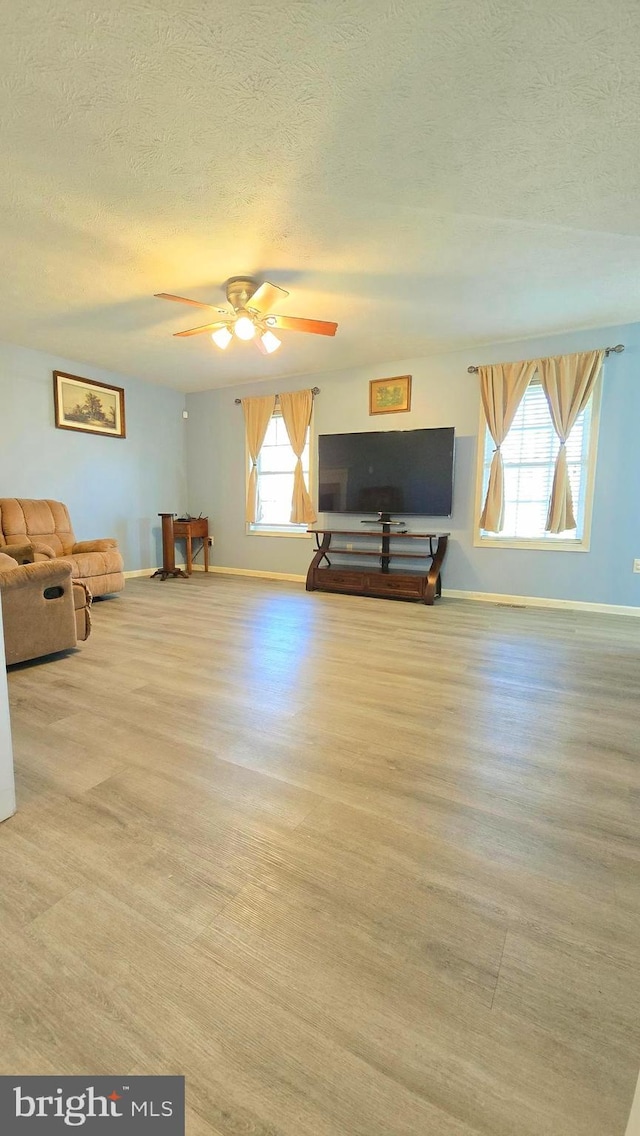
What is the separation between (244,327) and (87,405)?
9.54ft

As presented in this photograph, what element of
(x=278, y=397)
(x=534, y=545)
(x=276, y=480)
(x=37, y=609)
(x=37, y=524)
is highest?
(x=278, y=397)

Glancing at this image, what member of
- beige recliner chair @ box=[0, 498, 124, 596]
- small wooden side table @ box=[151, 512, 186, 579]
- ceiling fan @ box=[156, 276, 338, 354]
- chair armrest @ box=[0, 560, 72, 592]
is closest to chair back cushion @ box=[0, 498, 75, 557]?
beige recliner chair @ box=[0, 498, 124, 596]

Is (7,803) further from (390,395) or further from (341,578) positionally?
(390,395)

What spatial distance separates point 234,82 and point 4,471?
4.12 metres

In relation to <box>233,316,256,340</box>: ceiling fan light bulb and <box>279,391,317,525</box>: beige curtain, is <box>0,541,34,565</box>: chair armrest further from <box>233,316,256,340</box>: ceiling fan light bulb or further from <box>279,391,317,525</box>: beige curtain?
<box>279,391,317,525</box>: beige curtain

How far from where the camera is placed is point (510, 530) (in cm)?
445

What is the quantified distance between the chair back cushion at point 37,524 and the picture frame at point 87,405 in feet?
3.24

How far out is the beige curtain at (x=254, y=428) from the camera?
556cm

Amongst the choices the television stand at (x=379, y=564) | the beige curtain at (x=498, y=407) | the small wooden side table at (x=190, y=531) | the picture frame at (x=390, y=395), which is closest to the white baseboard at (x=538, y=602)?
the television stand at (x=379, y=564)

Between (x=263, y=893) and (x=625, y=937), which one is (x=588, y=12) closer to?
(x=625, y=937)

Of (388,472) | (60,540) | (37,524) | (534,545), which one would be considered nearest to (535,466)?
(534,545)

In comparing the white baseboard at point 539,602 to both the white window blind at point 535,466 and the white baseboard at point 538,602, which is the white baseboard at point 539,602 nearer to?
the white baseboard at point 538,602

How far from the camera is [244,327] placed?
3.06m

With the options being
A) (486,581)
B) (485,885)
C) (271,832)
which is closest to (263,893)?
(271,832)
